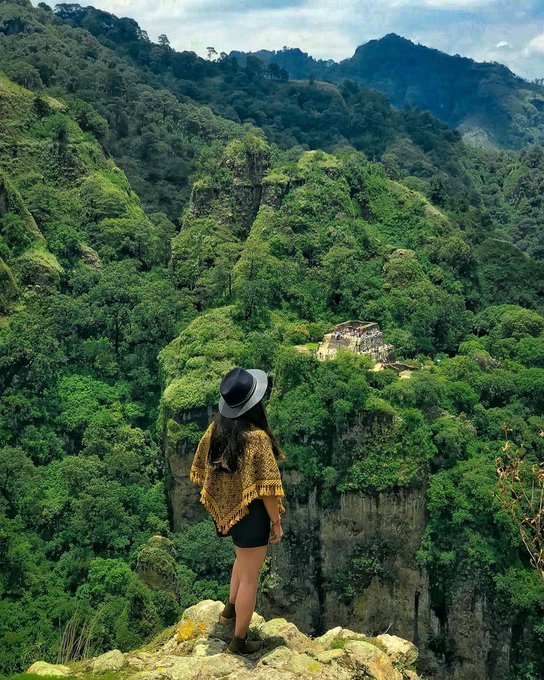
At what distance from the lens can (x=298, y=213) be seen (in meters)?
40.7

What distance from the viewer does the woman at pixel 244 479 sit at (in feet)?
25.4

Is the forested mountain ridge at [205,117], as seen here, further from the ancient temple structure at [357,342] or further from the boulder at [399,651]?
the boulder at [399,651]

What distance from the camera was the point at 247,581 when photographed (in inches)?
Result: 317

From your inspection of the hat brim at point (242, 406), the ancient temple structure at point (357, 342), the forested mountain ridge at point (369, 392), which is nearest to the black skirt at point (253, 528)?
the hat brim at point (242, 406)

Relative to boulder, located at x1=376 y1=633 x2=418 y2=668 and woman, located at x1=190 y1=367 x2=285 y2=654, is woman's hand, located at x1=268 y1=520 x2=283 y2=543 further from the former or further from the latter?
boulder, located at x1=376 y1=633 x2=418 y2=668

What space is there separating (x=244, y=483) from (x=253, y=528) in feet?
1.70

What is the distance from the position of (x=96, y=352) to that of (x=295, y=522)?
15364mm

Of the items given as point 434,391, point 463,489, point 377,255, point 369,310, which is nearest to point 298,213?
A: point 377,255

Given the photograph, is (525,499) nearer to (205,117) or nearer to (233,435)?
(233,435)

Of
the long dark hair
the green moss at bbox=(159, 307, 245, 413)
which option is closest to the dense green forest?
the green moss at bbox=(159, 307, 245, 413)

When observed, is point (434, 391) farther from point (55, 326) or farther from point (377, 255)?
point (55, 326)

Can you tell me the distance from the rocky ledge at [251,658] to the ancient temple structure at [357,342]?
810 inches

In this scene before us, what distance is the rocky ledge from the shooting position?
784 cm

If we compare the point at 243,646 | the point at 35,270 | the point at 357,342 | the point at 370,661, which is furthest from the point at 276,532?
the point at 35,270
